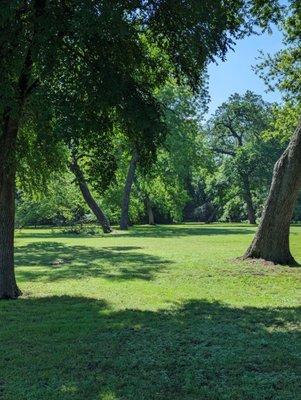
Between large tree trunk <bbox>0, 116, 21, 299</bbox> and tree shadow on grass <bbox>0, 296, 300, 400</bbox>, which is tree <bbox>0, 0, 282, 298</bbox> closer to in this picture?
large tree trunk <bbox>0, 116, 21, 299</bbox>

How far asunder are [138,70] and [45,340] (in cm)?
677

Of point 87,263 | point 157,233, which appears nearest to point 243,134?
point 157,233

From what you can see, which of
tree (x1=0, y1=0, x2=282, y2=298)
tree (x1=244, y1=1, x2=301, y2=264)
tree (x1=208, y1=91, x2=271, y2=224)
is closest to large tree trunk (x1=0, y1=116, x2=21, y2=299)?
tree (x1=0, y1=0, x2=282, y2=298)

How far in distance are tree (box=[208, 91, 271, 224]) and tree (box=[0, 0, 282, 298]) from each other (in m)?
46.7

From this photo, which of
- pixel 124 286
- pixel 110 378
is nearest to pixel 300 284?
pixel 124 286

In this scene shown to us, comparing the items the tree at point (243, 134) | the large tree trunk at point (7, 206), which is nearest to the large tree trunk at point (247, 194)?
the tree at point (243, 134)

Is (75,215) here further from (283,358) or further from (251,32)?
(283,358)

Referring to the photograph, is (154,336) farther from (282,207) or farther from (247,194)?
(247,194)

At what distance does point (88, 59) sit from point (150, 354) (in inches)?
236

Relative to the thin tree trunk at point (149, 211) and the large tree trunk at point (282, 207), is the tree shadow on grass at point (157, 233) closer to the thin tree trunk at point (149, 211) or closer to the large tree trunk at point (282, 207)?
the thin tree trunk at point (149, 211)

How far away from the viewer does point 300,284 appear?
12.7 metres

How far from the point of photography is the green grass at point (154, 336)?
5449 mm

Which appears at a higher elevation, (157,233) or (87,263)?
(157,233)

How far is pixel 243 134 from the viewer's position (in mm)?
65500
